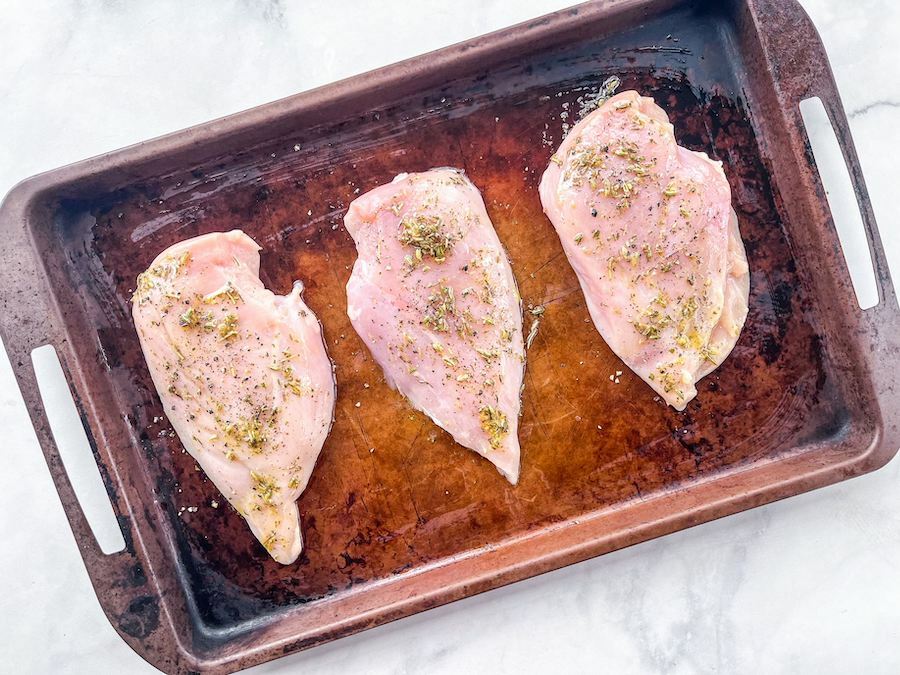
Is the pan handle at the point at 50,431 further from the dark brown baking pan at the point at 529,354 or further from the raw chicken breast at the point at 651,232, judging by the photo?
the raw chicken breast at the point at 651,232

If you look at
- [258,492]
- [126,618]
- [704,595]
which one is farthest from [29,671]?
[704,595]

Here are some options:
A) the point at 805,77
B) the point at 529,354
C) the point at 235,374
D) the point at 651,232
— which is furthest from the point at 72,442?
the point at 805,77

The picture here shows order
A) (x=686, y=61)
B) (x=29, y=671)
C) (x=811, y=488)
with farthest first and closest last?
(x=29, y=671), (x=686, y=61), (x=811, y=488)

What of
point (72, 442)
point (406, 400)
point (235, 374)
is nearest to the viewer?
point (235, 374)

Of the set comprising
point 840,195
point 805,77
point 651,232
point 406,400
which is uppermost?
point 805,77

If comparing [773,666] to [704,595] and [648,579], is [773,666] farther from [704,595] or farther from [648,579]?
[648,579]

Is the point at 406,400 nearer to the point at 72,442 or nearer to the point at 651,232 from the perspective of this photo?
the point at 651,232

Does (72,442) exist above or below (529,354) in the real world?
above
